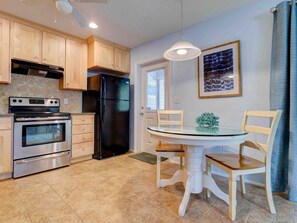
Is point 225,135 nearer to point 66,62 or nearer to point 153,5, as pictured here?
point 153,5

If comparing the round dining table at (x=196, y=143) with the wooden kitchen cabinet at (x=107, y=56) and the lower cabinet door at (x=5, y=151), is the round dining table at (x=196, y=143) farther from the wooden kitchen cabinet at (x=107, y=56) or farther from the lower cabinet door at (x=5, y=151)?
the wooden kitchen cabinet at (x=107, y=56)

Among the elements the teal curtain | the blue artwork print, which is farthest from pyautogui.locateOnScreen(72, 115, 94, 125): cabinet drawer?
the teal curtain

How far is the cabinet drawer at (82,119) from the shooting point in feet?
9.81

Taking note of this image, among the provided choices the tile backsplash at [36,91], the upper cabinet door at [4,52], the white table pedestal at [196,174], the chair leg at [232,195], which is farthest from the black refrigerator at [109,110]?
the chair leg at [232,195]

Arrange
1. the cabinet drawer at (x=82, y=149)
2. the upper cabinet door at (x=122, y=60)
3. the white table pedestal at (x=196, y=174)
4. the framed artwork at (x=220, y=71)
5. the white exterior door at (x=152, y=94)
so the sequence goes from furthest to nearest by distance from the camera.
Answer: the upper cabinet door at (x=122, y=60) < the white exterior door at (x=152, y=94) < the cabinet drawer at (x=82, y=149) < the framed artwork at (x=220, y=71) < the white table pedestal at (x=196, y=174)

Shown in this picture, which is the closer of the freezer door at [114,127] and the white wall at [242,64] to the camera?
the white wall at [242,64]

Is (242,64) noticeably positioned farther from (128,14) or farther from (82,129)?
(82,129)

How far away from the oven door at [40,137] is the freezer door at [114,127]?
24.3 inches

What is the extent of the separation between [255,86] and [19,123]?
326 cm

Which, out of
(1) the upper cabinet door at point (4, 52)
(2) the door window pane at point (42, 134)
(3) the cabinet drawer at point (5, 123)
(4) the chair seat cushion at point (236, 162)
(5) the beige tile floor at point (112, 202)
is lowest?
(5) the beige tile floor at point (112, 202)

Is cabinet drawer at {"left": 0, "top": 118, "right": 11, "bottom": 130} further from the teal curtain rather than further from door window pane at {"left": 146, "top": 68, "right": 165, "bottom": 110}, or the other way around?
the teal curtain

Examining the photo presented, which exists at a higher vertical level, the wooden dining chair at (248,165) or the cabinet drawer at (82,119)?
the cabinet drawer at (82,119)

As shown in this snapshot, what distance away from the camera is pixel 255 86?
7.09 feet

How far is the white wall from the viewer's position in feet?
6.89
